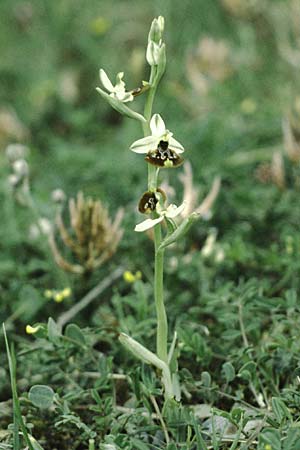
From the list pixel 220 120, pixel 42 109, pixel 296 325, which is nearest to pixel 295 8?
pixel 220 120

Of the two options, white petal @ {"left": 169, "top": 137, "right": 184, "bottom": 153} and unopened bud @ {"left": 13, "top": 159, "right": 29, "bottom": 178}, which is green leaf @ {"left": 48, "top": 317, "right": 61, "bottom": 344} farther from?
unopened bud @ {"left": 13, "top": 159, "right": 29, "bottom": 178}

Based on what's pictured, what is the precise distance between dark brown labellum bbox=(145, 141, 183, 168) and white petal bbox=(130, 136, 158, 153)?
0.01m

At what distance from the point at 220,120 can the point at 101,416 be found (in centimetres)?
185

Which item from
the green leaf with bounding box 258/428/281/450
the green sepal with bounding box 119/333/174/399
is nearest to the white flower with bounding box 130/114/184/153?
the green sepal with bounding box 119/333/174/399

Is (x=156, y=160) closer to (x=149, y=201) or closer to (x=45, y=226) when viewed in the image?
(x=149, y=201)

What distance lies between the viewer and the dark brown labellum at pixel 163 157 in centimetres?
136

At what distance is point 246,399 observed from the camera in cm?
163

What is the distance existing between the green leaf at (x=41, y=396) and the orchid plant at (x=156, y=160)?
237 mm

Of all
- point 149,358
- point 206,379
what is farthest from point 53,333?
point 206,379

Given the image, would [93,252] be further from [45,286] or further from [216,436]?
[216,436]

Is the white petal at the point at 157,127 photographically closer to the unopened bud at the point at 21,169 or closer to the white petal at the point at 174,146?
the white petal at the point at 174,146

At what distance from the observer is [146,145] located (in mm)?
1389

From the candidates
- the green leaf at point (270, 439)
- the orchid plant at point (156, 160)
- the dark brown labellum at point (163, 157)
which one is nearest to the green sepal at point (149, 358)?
the orchid plant at point (156, 160)

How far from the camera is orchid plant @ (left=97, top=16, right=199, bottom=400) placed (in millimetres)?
1371
